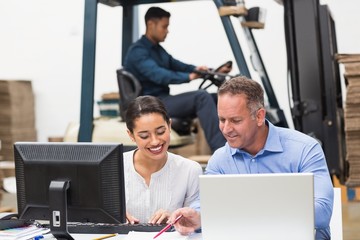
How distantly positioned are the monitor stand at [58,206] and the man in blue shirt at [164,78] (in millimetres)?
2962

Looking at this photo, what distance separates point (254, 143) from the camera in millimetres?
2979

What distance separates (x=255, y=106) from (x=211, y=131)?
2.67m

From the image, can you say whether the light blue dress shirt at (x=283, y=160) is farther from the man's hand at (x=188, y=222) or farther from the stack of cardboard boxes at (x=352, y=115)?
the stack of cardboard boxes at (x=352, y=115)

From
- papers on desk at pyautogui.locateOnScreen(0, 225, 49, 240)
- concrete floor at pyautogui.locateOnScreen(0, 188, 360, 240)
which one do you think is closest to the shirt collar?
papers on desk at pyautogui.locateOnScreen(0, 225, 49, 240)

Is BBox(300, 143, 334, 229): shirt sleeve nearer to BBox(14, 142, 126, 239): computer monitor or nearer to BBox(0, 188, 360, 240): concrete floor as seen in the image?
BBox(14, 142, 126, 239): computer monitor

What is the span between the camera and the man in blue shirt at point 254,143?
2883 millimetres

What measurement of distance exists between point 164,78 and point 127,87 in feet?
1.05

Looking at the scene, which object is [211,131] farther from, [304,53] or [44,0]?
[44,0]

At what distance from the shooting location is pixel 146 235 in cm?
282

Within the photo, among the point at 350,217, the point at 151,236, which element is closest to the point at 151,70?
the point at 350,217

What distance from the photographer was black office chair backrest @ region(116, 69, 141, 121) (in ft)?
18.7

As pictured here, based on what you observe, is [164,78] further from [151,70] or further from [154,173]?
[154,173]

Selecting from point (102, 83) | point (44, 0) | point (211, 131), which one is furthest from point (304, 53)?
point (44, 0)

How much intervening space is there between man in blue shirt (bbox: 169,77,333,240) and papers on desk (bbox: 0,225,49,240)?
684 mm
